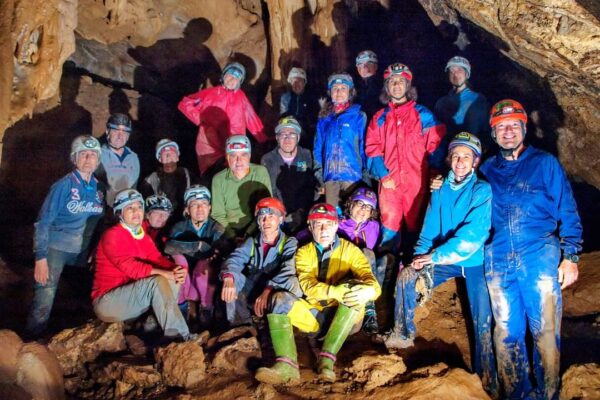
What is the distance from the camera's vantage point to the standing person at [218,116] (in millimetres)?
6906

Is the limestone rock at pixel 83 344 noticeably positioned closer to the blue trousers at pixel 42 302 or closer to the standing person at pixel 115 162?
the blue trousers at pixel 42 302

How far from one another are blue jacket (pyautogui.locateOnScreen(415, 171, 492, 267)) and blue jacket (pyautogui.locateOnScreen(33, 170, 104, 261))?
398cm

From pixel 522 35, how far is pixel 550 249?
8.09ft

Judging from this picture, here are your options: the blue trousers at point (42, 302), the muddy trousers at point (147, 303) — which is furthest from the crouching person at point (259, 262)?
the blue trousers at point (42, 302)

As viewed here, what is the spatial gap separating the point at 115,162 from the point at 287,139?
251 centimetres

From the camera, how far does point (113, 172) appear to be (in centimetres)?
621

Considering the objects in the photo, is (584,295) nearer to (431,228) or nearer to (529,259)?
(529,259)

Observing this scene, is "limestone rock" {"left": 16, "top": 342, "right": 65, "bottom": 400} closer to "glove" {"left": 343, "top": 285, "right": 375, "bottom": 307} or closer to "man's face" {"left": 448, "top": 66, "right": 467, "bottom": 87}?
"glove" {"left": 343, "top": 285, "right": 375, "bottom": 307}

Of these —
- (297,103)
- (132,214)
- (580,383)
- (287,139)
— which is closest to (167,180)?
(132,214)

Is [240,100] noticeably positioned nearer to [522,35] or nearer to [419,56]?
[522,35]

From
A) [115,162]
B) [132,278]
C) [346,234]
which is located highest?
[115,162]

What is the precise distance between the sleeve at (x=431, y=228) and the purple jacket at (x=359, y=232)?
2.53 ft

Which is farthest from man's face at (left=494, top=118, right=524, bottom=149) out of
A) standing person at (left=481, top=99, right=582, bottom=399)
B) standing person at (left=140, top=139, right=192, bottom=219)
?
standing person at (left=140, top=139, right=192, bottom=219)

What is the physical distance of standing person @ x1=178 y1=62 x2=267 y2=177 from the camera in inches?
272
